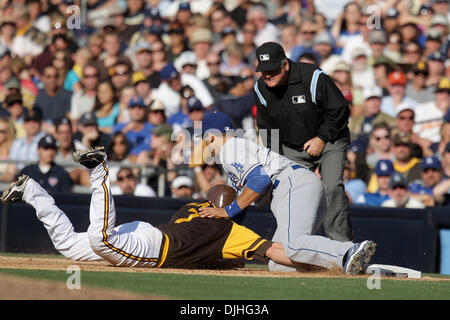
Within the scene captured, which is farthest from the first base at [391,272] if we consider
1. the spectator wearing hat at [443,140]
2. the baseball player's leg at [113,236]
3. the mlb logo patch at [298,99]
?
the spectator wearing hat at [443,140]

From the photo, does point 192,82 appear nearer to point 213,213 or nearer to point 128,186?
point 128,186

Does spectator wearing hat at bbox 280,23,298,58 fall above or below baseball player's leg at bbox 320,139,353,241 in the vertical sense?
above

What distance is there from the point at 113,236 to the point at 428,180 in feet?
16.3

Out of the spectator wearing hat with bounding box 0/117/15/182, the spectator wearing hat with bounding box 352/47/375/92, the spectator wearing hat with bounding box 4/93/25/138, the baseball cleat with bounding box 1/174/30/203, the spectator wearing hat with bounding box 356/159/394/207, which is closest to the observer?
the baseball cleat with bounding box 1/174/30/203

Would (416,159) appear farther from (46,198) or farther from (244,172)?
(46,198)

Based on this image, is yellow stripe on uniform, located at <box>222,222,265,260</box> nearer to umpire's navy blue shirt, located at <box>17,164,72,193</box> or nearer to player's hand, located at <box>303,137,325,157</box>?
player's hand, located at <box>303,137,325,157</box>

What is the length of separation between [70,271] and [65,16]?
10.4 meters

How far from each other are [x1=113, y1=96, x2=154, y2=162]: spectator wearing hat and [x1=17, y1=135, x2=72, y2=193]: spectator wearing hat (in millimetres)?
1301

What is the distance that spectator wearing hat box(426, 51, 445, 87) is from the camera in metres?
12.5

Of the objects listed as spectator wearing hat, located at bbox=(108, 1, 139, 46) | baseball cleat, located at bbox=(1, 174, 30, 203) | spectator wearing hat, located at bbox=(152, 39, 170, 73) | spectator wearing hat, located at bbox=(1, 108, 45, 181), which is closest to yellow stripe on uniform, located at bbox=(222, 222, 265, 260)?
baseball cleat, located at bbox=(1, 174, 30, 203)

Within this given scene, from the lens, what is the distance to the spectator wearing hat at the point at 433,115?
38.8 feet

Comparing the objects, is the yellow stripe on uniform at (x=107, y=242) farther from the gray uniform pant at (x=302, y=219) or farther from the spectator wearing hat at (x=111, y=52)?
the spectator wearing hat at (x=111, y=52)

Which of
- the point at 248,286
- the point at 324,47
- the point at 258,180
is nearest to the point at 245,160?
the point at 258,180
